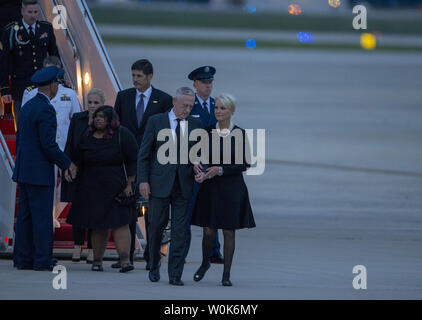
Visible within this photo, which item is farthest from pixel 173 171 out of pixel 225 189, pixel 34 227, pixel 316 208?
pixel 316 208

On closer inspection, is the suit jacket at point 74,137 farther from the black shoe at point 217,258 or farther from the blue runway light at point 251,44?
the blue runway light at point 251,44

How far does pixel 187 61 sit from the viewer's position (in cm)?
4359

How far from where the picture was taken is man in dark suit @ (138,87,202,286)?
339 inches

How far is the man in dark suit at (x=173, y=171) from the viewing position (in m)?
8.60

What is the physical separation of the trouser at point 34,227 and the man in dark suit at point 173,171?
106 centimetres

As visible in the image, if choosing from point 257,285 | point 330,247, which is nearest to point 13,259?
point 257,285

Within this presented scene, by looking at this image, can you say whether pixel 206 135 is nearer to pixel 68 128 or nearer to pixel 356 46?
pixel 68 128

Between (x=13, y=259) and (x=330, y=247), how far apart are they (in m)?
3.58

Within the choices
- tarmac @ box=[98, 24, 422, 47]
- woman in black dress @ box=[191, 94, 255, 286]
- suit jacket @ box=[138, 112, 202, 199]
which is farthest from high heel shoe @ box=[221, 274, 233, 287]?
tarmac @ box=[98, 24, 422, 47]

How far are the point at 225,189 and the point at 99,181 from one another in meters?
1.17

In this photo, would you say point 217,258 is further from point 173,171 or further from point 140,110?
point 173,171

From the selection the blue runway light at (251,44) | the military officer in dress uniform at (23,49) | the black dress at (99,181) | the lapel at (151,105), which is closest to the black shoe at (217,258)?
the black dress at (99,181)

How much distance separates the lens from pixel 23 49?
11.1 metres
